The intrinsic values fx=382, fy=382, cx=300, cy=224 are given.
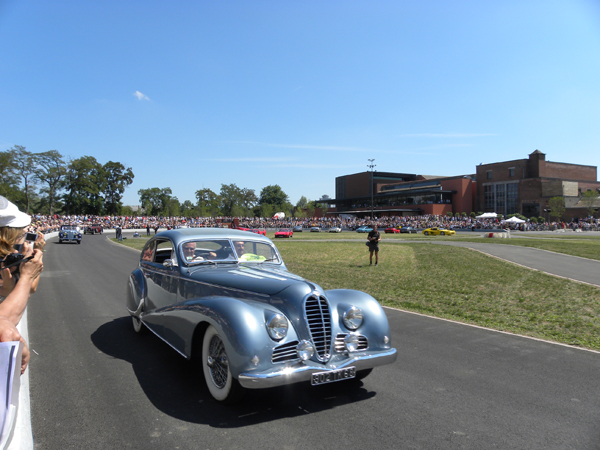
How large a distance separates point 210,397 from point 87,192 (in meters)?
95.2

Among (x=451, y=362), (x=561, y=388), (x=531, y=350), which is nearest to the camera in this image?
(x=561, y=388)

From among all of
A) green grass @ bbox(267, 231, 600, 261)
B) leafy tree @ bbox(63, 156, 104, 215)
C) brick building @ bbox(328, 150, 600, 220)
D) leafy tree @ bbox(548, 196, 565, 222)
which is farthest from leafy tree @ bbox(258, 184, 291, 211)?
green grass @ bbox(267, 231, 600, 261)

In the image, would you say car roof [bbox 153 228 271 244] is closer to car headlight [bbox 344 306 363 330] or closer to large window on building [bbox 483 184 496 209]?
car headlight [bbox 344 306 363 330]

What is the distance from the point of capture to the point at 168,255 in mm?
5816

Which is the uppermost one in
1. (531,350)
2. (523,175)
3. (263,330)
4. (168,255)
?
(523,175)

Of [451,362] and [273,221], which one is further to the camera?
[273,221]

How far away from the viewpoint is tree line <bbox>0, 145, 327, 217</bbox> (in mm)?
73250

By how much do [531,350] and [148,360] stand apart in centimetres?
547

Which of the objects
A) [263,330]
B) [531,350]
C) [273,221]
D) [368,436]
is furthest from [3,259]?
[273,221]

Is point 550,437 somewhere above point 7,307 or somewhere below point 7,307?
below

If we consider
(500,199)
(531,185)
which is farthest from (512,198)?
(531,185)

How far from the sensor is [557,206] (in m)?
71.9

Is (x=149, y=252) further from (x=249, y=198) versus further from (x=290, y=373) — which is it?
(x=249, y=198)

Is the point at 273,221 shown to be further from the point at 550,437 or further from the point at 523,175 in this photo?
the point at 550,437
